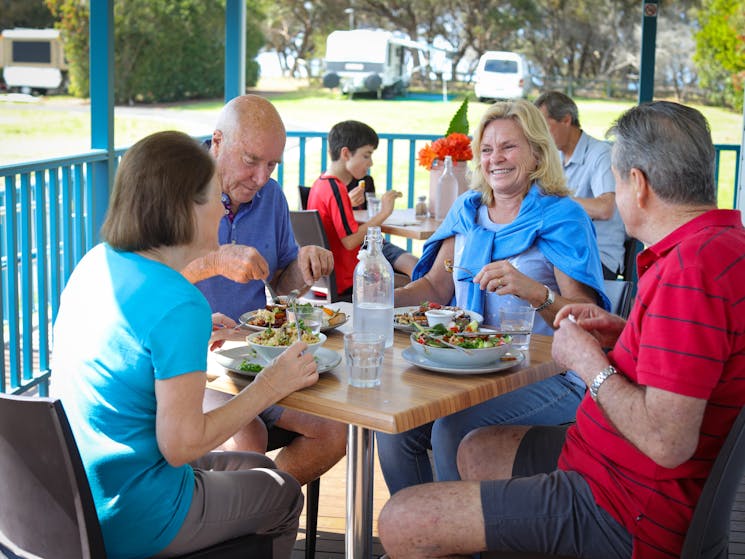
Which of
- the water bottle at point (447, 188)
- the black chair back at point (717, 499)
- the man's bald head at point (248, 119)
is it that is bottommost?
the black chair back at point (717, 499)

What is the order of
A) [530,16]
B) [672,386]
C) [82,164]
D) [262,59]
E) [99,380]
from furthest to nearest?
[262,59] < [530,16] < [82,164] < [99,380] < [672,386]

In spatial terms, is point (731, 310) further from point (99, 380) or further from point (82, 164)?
point (82, 164)

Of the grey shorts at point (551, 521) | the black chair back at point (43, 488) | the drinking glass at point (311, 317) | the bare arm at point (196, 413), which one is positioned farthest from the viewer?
the drinking glass at point (311, 317)

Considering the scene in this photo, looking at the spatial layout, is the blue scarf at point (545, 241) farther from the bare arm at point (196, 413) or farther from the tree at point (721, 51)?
the tree at point (721, 51)

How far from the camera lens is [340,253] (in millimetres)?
4633

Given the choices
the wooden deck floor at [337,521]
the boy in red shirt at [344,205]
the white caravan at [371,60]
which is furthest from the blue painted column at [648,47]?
the white caravan at [371,60]

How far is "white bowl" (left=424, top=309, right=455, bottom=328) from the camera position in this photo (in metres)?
2.29

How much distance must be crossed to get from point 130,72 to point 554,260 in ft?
59.3

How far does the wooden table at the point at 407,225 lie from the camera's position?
15.4ft

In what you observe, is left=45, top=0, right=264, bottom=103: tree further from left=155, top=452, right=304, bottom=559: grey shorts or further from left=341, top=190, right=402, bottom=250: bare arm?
left=155, top=452, right=304, bottom=559: grey shorts

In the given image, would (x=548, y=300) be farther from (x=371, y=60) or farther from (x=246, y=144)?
(x=371, y=60)

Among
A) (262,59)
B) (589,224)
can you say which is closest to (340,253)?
(589,224)

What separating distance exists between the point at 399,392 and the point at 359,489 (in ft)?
1.07

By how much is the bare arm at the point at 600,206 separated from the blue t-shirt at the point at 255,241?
6.43 feet
